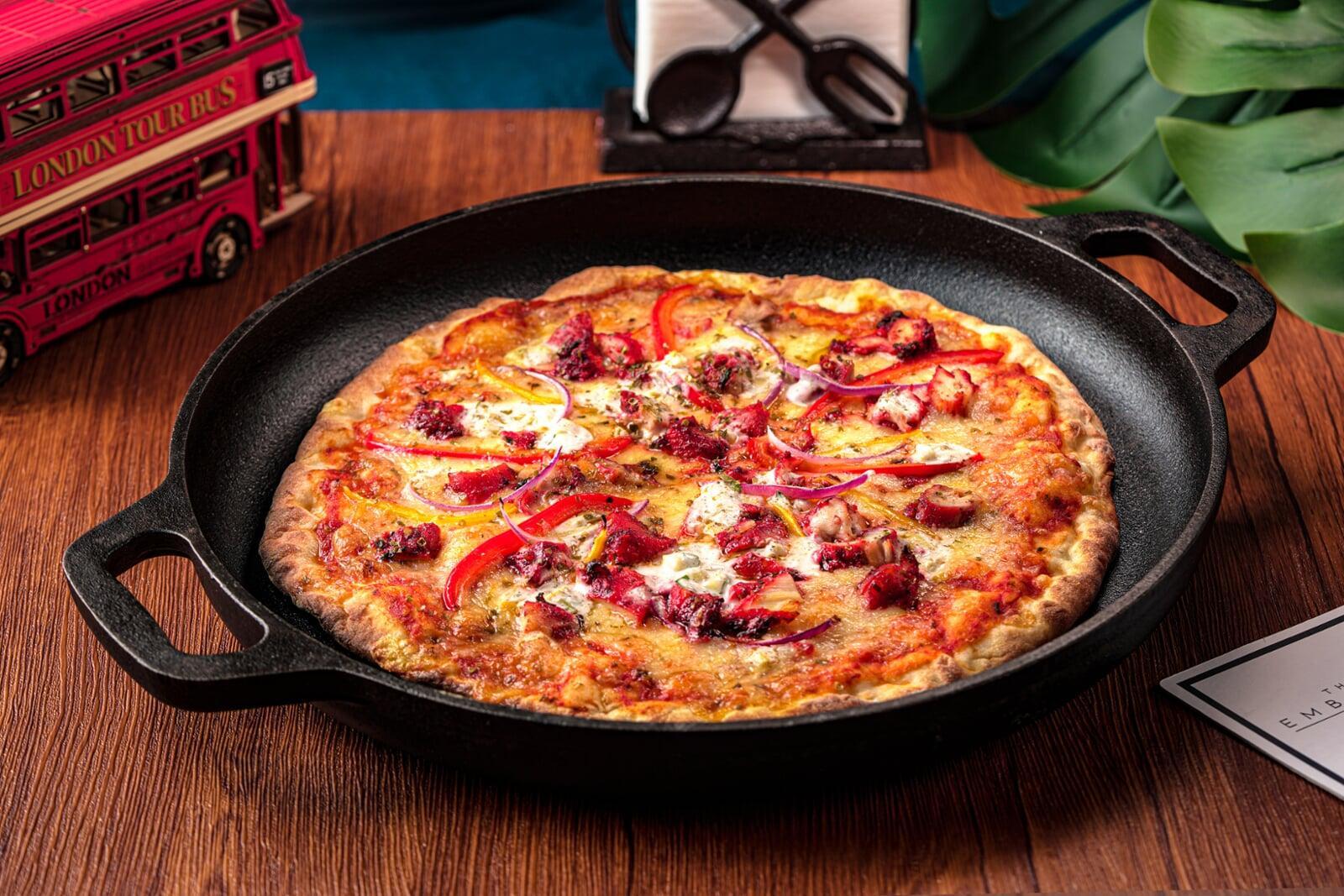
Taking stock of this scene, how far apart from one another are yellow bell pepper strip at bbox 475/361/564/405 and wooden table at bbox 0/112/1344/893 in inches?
33.2

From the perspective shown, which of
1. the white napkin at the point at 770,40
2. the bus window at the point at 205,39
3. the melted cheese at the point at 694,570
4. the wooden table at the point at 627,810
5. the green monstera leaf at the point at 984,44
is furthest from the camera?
the green monstera leaf at the point at 984,44

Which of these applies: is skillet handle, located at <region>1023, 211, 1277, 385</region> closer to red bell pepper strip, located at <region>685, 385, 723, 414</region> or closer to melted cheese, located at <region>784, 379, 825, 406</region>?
melted cheese, located at <region>784, 379, 825, 406</region>

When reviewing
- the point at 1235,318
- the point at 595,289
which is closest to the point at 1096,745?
the point at 1235,318

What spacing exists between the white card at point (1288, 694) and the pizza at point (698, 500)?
31 centimetres

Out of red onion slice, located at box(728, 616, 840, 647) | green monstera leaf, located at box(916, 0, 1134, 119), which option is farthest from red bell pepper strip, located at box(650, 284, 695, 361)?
green monstera leaf, located at box(916, 0, 1134, 119)

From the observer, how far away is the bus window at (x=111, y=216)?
154 inches

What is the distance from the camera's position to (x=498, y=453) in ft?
10.7

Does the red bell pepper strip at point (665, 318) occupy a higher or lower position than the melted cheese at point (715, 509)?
lower

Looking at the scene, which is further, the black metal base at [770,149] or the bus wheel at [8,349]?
the black metal base at [770,149]

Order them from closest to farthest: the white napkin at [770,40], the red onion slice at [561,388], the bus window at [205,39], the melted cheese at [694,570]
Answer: the melted cheese at [694,570], the red onion slice at [561,388], the bus window at [205,39], the white napkin at [770,40]

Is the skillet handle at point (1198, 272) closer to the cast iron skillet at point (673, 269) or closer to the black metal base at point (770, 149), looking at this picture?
the cast iron skillet at point (673, 269)

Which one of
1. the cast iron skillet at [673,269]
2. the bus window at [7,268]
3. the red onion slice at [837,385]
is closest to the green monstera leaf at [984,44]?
the cast iron skillet at [673,269]

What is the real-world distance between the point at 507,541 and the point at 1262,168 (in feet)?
8.47

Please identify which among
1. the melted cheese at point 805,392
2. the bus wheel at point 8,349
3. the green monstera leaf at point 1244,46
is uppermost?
the green monstera leaf at point 1244,46
